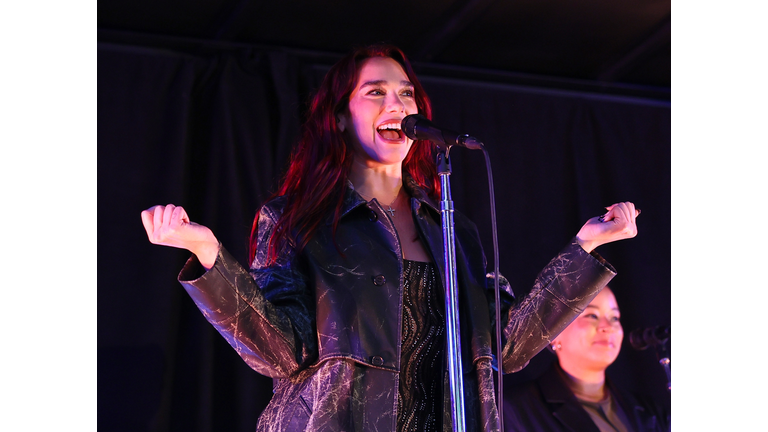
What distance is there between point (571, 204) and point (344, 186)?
1.82 metres

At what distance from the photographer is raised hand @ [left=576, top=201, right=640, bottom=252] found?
1.51 metres

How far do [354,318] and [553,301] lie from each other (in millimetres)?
445

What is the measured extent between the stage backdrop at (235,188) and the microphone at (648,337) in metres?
0.04

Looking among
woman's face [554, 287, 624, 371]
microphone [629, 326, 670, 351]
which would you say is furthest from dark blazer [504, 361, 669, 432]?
microphone [629, 326, 670, 351]

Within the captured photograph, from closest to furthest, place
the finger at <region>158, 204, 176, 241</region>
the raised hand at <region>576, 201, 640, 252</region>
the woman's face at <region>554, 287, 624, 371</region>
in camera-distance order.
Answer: the finger at <region>158, 204, 176, 241</region>, the raised hand at <region>576, 201, 640, 252</region>, the woman's face at <region>554, 287, 624, 371</region>

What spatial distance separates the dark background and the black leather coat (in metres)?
1.04

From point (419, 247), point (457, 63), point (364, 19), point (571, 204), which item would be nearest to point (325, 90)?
point (419, 247)

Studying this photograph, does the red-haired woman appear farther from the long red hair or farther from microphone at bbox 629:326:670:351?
microphone at bbox 629:326:670:351

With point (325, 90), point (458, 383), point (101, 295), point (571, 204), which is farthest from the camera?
point (571, 204)

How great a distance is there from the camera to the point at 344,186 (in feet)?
6.03

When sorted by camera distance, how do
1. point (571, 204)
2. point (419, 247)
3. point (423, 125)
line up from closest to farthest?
point (423, 125)
point (419, 247)
point (571, 204)

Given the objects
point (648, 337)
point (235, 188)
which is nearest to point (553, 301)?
point (235, 188)

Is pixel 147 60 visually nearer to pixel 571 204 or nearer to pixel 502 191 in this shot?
pixel 502 191

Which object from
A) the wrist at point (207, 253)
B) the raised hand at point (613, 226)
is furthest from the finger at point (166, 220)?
the raised hand at point (613, 226)
